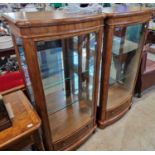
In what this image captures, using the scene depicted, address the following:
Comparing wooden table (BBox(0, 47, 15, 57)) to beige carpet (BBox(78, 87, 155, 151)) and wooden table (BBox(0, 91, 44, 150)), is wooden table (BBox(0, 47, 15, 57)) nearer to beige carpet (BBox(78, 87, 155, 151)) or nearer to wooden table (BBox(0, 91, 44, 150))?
wooden table (BBox(0, 91, 44, 150))

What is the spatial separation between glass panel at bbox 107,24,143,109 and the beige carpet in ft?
0.92

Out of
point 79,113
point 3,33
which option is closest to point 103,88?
point 79,113

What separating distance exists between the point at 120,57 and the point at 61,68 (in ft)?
2.52

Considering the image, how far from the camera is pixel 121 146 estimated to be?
62.1 inches

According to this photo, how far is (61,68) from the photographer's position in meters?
1.45

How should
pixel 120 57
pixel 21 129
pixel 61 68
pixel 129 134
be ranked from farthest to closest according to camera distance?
1. pixel 120 57
2. pixel 129 134
3. pixel 61 68
4. pixel 21 129

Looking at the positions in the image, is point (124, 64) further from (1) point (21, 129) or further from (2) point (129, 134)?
(1) point (21, 129)

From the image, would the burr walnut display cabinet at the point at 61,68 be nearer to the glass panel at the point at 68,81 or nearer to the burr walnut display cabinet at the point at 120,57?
the glass panel at the point at 68,81

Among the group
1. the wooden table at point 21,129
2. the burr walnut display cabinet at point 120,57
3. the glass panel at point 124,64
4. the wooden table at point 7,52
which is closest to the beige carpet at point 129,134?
the burr walnut display cabinet at point 120,57

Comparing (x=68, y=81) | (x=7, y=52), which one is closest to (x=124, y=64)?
(x=68, y=81)

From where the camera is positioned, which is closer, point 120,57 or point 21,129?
point 21,129

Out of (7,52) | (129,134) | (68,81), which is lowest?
(129,134)

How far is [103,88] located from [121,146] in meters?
0.64

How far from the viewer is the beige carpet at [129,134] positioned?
1579 millimetres
